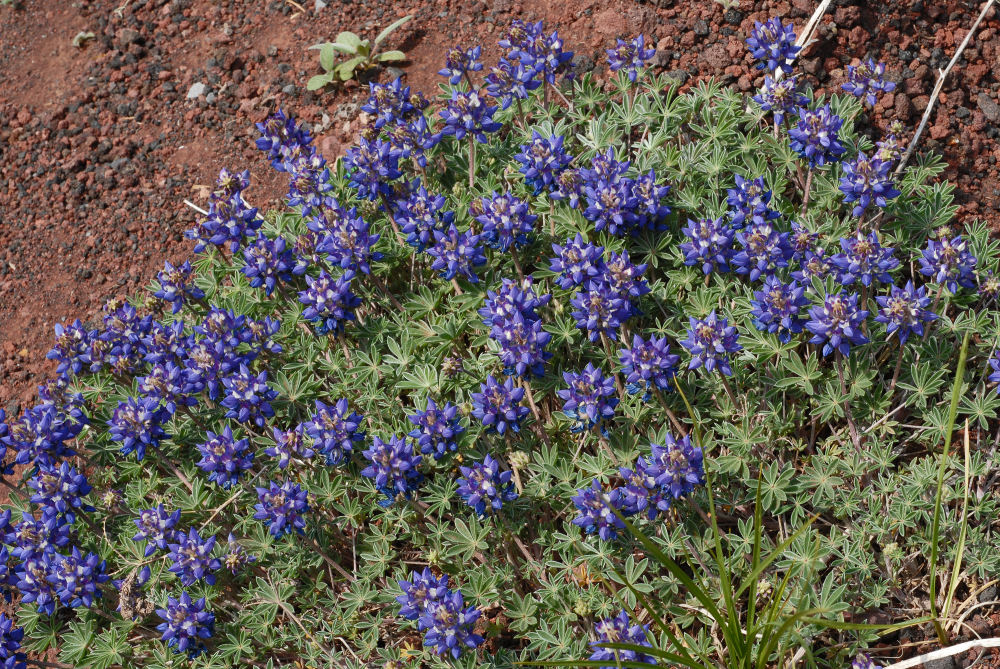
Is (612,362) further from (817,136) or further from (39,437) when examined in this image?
(39,437)

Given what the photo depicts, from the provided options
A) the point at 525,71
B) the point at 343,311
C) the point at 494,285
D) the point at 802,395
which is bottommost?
the point at 802,395

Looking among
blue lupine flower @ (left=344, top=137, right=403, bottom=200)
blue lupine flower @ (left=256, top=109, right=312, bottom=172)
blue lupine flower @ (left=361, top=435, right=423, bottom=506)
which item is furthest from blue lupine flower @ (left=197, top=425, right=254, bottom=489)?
blue lupine flower @ (left=256, top=109, right=312, bottom=172)

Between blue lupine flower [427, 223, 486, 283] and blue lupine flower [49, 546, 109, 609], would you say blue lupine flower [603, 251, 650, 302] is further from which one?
blue lupine flower [49, 546, 109, 609]

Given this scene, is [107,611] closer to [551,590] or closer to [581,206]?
[551,590]

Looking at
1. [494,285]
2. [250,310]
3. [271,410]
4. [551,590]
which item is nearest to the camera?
[551,590]

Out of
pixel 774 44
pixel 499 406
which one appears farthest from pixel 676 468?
pixel 774 44

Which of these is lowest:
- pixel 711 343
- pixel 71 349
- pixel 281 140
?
pixel 711 343

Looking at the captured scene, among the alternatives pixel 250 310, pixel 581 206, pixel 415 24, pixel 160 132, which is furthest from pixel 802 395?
pixel 160 132

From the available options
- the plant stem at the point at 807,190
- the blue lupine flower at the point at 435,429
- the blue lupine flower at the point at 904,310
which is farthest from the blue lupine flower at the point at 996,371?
the blue lupine flower at the point at 435,429
